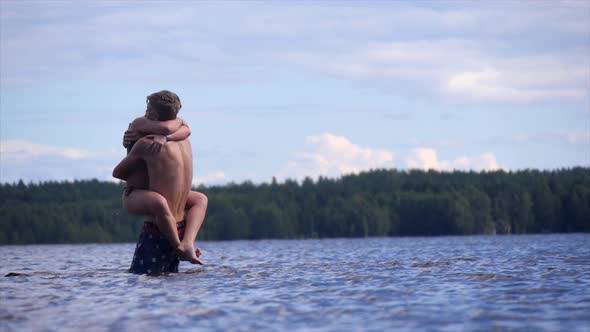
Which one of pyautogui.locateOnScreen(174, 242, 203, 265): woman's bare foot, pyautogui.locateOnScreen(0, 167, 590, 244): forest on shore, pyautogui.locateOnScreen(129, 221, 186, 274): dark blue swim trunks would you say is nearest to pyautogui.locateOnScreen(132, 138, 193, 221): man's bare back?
pyautogui.locateOnScreen(129, 221, 186, 274): dark blue swim trunks

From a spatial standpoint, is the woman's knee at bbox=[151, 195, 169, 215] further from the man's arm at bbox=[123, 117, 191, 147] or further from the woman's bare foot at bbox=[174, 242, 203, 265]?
the man's arm at bbox=[123, 117, 191, 147]

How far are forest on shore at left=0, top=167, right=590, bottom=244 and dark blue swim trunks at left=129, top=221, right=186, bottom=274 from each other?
4591 inches

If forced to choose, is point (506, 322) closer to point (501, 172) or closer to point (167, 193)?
point (167, 193)

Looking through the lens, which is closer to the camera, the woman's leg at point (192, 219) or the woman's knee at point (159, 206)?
the woman's knee at point (159, 206)

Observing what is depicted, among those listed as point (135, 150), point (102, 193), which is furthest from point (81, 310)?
point (102, 193)

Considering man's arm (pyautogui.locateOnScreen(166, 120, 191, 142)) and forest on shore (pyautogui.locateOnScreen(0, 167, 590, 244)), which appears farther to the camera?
forest on shore (pyautogui.locateOnScreen(0, 167, 590, 244))

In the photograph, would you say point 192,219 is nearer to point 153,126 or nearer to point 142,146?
point 142,146

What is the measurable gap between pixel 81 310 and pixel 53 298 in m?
1.66

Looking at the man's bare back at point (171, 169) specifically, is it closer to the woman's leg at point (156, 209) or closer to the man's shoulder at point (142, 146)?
the man's shoulder at point (142, 146)

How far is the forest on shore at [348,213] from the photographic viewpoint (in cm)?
13675

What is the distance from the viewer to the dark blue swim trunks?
1617 centimetres

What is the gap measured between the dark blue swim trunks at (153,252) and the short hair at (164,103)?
184 cm

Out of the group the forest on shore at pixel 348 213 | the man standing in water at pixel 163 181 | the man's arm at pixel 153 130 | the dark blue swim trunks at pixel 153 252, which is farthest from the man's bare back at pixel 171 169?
the forest on shore at pixel 348 213

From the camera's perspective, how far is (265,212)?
15250cm
